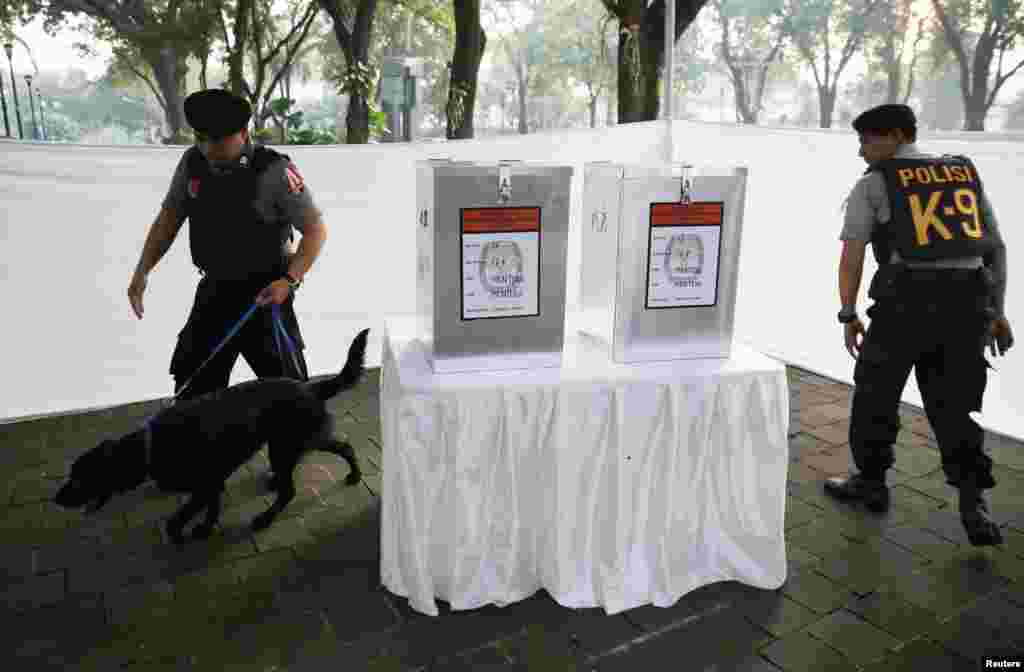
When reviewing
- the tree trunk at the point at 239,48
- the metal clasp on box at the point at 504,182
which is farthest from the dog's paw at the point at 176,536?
the tree trunk at the point at 239,48

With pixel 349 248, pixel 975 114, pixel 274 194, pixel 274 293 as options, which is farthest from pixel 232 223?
pixel 975 114

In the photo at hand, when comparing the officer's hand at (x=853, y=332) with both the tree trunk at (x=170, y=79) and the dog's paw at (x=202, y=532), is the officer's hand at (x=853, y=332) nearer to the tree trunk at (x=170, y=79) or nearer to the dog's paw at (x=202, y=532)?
the dog's paw at (x=202, y=532)

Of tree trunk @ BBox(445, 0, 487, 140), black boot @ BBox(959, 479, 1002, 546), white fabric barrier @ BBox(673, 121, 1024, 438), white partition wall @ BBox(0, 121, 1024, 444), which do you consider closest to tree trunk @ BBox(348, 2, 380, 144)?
tree trunk @ BBox(445, 0, 487, 140)

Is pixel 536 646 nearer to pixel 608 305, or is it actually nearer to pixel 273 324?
pixel 608 305

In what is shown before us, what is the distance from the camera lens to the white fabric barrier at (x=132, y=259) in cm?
331

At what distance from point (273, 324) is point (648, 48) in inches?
162

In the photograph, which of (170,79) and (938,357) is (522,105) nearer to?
(170,79)

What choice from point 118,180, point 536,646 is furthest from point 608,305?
point 118,180

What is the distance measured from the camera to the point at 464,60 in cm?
775

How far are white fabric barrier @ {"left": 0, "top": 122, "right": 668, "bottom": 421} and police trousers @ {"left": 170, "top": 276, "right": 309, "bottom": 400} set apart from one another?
108 cm

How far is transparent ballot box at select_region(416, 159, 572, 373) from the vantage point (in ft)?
5.97

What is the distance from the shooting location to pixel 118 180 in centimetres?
340

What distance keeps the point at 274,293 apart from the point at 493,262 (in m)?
1.04

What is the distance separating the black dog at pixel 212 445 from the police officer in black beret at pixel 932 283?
72.1 inches
